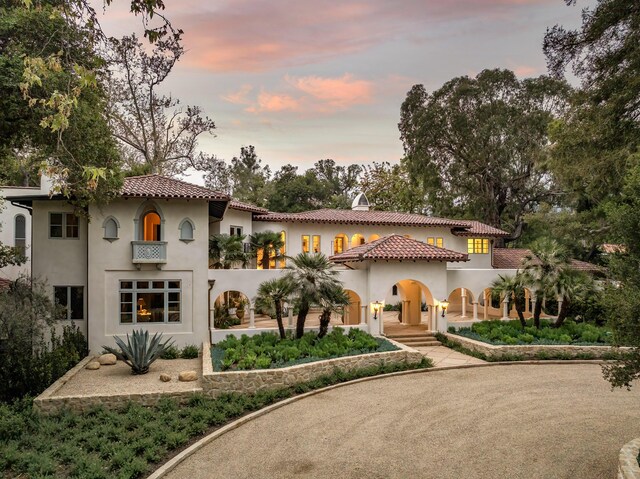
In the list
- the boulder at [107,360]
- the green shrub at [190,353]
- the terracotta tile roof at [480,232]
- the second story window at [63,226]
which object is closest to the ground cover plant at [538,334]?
the terracotta tile roof at [480,232]

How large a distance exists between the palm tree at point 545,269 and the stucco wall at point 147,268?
47.2ft

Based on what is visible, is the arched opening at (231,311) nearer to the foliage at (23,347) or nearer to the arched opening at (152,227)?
the arched opening at (152,227)

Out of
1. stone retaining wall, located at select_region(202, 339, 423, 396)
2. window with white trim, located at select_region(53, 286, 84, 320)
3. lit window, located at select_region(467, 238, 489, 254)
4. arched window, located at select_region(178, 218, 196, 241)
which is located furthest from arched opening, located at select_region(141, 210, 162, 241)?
lit window, located at select_region(467, 238, 489, 254)

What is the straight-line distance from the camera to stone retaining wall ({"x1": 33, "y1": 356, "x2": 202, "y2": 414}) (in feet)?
36.1

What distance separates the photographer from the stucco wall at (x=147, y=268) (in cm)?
1684

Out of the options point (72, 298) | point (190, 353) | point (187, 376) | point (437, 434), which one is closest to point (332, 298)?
point (187, 376)

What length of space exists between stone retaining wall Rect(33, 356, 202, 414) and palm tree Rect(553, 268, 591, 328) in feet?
49.0

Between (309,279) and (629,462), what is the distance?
415 inches

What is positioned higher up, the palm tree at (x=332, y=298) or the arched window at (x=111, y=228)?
the arched window at (x=111, y=228)

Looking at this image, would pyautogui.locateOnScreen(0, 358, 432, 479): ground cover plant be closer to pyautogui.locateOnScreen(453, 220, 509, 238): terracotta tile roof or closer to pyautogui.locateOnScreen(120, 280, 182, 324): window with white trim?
pyautogui.locateOnScreen(120, 280, 182, 324): window with white trim

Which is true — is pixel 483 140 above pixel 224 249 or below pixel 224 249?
above

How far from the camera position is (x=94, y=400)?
440 inches

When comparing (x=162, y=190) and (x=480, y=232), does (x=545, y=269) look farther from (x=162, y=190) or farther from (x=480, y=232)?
(x=162, y=190)

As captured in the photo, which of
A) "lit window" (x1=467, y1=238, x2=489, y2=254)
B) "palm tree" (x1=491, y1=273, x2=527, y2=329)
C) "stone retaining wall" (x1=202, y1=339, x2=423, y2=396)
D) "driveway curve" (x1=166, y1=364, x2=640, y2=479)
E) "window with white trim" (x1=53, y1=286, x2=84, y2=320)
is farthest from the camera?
"lit window" (x1=467, y1=238, x2=489, y2=254)
